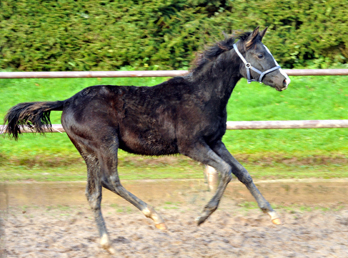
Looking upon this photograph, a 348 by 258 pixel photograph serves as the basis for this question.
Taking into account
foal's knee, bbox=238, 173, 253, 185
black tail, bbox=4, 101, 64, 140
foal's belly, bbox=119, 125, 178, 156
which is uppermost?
black tail, bbox=4, 101, 64, 140

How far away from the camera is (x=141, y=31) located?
7.08m

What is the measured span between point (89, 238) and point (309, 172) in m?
2.71

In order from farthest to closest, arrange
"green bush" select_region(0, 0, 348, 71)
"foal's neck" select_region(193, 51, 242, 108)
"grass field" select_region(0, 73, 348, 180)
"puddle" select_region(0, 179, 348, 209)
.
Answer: "green bush" select_region(0, 0, 348, 71) → "grass field" select_region(0, 73, 348, 180) → "puddle" select_region(0, 179, 348, 209) → "foal's neck" select_region(193, 51, 242, 108)

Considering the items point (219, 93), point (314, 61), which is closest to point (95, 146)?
point (219, 93)

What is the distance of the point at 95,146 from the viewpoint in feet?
12.0

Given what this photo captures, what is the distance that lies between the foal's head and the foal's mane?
87 mm

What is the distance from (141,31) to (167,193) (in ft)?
11.3

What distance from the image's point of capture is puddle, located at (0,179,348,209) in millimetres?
4520

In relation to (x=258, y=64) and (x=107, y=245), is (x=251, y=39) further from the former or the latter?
(x=107, y=245)

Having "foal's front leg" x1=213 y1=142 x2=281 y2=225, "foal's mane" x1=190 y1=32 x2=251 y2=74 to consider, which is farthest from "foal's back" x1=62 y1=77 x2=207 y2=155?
"foal's front leg" x1=213 y1=142 x2=281 y2=225

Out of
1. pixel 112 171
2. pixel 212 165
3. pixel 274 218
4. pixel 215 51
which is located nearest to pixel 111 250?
pixel 112 171

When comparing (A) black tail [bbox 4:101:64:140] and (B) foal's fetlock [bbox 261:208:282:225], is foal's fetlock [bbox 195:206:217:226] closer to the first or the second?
(B) foal's fetlock [bbox 261:208:282:225]

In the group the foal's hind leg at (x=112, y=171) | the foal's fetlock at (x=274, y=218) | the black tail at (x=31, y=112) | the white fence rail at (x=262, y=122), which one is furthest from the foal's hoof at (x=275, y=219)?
the black tail at (x=31, y=112)

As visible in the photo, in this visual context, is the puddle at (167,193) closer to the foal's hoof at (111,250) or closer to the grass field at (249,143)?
the grass field at (249,143)
